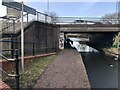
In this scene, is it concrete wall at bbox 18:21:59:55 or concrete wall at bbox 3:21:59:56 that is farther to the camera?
concrete wall at bbox 18:21:59:55

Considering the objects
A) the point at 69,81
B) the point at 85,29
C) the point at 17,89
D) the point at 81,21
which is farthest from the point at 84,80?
the point at 81,21

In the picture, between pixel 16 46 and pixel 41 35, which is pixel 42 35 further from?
pixel 16 46

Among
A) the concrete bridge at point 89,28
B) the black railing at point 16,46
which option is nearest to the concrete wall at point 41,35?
the black railing at point 16,46

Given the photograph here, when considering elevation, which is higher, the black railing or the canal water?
the black railing

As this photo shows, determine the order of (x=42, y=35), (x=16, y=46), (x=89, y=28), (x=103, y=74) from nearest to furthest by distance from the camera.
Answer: (x=16, y=46), (x=103, y=74), (x=42, y=35), (x=89, y=28)

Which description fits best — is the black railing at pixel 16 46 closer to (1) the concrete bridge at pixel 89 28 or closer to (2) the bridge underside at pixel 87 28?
(2) the bridge underside at pixel 87 28

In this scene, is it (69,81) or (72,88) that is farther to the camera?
(69,81)

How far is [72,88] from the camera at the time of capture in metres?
8.85

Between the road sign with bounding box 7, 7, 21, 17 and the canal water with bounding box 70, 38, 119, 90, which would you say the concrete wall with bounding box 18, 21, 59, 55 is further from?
the canal water with bounding box 70, 38, 119, 90

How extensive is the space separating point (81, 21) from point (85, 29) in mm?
5136

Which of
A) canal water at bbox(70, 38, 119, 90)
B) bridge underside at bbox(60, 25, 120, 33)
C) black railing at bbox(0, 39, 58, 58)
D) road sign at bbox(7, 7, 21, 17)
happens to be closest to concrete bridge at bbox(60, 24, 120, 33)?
bridge underside at bbox(60, 25, 120, 33)

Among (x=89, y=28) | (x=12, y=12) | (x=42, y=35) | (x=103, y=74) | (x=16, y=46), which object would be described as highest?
(x=12, y=12)

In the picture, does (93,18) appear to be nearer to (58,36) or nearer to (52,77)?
(58,36)

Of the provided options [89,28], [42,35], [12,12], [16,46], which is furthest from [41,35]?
[16,46]
